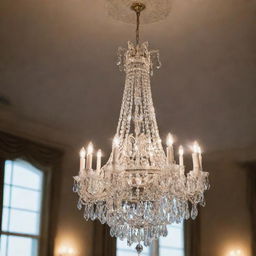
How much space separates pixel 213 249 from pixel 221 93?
4216mm

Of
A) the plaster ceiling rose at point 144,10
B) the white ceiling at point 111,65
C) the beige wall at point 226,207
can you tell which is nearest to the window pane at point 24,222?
the white ceiling at point 111,65

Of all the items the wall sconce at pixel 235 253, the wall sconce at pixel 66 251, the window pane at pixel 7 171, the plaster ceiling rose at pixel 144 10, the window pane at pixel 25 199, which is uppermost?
the plaster ceiling rose at pixel 144 10

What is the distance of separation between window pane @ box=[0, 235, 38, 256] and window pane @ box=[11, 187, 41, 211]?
507mm

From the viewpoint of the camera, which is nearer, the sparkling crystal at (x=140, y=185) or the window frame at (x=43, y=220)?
the sparkling crystal at (x=140, y=185)

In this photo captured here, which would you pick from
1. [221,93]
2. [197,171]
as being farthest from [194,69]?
[197,171]

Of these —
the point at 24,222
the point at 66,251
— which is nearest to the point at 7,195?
the point at 24,222

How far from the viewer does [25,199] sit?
8.54 m

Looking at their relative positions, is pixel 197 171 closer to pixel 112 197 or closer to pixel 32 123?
pixel 112 197

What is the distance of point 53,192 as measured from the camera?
8.73 metres

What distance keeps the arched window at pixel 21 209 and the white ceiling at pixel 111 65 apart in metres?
0.90

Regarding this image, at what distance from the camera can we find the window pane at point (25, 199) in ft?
27.6

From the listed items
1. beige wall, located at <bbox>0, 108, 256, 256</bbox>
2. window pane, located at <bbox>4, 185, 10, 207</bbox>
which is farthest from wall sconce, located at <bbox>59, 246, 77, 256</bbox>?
beige wall, located at <bbox>0, 108, 256, 256</bbox>

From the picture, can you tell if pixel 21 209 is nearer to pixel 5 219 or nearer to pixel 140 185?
pixel 5 219

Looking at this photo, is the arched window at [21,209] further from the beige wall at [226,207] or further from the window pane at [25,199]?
the beige wall at [226,207]
